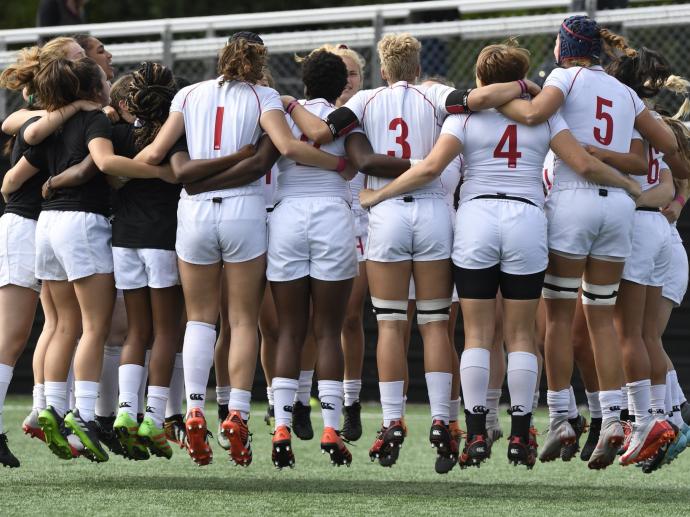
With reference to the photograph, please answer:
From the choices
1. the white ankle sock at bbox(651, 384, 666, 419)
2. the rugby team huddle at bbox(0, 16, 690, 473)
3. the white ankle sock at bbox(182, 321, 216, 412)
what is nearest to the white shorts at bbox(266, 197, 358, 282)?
the rugby team huddle at bbox(0, 16, 690, 473)

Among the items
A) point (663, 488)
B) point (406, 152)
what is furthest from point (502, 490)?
point (406, 152)

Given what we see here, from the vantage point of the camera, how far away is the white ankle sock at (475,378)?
7590 millimetres

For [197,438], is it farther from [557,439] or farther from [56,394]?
[557,439]

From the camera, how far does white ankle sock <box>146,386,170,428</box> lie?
7836mm

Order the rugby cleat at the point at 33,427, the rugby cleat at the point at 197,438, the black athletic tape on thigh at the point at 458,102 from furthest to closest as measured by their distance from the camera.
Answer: the rugby cleat at the point at 33,427, the black athletic tape on thigh at the point at 458,102, the rugby cleat at the point at 197,438

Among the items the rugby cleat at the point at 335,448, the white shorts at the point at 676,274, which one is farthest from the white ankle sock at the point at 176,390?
the white shorts at the point at 676,274

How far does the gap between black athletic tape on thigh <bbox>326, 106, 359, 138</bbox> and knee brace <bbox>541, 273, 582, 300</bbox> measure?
137 cm

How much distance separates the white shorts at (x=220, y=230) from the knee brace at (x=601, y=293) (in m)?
1.84

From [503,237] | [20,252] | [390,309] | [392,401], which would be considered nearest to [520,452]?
[392,401]

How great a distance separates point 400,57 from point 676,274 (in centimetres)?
240

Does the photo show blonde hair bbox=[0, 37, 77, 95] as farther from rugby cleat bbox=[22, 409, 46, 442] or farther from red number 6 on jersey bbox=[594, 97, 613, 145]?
red number 6 on jersey bbox=[594, 97, 613, 145]

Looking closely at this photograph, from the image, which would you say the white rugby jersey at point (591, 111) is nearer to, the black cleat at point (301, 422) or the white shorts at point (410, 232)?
the white shorts at point (410, 232)

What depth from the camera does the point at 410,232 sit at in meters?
7.59

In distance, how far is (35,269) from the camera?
8125 mm
